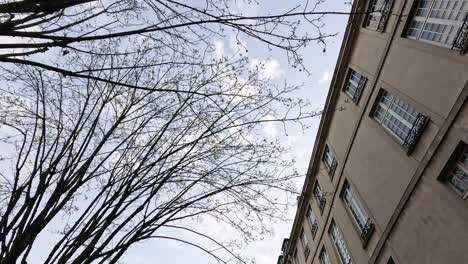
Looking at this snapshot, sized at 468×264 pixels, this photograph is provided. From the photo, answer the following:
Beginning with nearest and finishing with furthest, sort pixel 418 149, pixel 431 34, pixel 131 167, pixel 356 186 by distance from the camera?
pixel 131 167
pixel 418 149
pixel 431 34
pixel 356 186

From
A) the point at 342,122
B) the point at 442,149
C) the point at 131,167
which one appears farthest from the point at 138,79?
the point at 342,122

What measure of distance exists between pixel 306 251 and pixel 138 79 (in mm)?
18264

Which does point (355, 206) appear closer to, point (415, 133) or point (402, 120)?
point (402, 120)

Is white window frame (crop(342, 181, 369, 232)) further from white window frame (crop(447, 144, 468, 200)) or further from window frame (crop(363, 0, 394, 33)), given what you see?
window frame (crop(363, 0, 394, 33))

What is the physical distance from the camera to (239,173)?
719 centimetres

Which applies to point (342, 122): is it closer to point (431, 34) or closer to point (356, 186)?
point (356, 186)

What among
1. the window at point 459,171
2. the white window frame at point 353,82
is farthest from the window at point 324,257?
the window at point 459,171

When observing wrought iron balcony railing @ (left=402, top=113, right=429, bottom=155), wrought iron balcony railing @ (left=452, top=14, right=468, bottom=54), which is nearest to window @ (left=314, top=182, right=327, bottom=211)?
wrought iron balcony railing @ (left=402, top=113, right=429, bottom=155)

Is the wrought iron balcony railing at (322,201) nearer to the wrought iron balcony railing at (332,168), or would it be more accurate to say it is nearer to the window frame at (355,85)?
the wrought iron balcony railing at (332,168)

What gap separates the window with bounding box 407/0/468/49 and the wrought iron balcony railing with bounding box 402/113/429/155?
95.4 inches

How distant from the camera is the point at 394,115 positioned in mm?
12547

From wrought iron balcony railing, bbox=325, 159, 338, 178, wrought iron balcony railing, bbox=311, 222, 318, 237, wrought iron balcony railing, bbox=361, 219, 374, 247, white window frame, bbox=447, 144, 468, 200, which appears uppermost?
wrought iron balcony railing, bbox=325, 159, 338, 178

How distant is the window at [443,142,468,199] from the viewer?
8320 millimetres

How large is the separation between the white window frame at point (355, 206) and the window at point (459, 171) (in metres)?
4.44
